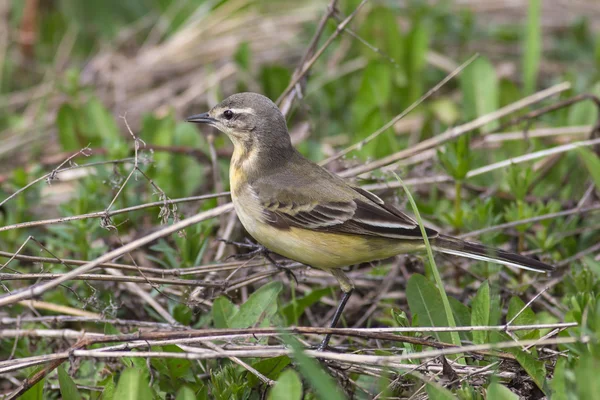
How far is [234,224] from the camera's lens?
5.67m

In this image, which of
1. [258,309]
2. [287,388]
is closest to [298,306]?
[258,309]

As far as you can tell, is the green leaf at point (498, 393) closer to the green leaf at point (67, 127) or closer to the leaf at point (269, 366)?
the leaf at point (269, 366)

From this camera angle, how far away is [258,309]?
475cm

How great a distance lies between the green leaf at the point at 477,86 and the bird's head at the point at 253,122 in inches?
104

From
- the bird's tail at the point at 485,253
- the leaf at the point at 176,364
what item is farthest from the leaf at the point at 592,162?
the leaf at the point at 176,364

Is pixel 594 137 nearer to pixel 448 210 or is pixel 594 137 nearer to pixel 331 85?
pixel 448 210

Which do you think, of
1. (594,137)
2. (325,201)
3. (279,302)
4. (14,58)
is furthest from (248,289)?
(14,58)

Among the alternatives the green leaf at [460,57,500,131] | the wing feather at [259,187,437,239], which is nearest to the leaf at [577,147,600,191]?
the wing feather at [259,187,437,239]

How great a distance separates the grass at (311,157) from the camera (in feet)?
A: 13.4

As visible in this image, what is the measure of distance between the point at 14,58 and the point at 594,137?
7.28 m

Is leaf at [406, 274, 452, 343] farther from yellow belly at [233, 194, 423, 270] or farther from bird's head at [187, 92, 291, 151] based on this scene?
bird's head at [187, 92, 291, 151]

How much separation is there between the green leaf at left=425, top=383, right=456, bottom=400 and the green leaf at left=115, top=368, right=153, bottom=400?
4.47ft

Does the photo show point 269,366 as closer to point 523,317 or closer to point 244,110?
point 523,317

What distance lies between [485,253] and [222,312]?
66.3 inches
